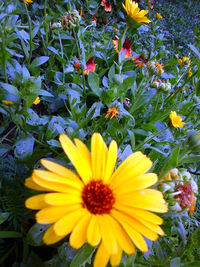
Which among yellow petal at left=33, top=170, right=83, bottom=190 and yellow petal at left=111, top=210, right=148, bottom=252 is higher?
yellow petal at left=33, top=170, right=83, bottom=190

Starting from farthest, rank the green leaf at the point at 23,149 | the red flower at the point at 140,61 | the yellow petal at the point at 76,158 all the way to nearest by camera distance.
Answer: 1. the red flower at the point at 140,61
2. the green leaf at the point at 23,149
3. the yellow petal at the point at 76,158

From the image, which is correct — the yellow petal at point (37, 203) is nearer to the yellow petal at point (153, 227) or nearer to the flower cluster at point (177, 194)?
the yellow petal at point (153, 227)

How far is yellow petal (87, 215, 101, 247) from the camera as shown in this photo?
0.47 metres

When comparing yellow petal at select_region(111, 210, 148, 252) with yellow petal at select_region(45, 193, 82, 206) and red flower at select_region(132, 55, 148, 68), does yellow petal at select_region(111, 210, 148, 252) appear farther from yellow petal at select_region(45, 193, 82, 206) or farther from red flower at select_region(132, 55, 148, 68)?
red flower at select_region(132, 55, 148, 68)

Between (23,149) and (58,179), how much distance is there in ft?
1.42

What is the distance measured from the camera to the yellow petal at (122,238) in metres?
0.50

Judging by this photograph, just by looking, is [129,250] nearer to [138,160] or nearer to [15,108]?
[138,160]

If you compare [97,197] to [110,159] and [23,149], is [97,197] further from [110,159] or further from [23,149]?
[23,149]

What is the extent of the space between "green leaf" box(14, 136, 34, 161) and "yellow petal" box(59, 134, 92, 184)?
37 cm

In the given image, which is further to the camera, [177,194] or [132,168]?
[177,194]

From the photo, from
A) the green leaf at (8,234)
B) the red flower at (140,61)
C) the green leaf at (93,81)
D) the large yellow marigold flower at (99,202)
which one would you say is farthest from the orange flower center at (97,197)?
the red flower at (140,61)

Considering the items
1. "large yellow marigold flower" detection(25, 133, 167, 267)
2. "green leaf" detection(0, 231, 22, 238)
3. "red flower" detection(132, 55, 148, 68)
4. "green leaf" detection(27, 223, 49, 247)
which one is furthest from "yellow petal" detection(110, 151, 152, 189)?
"red flower" detection(132, 55, 148, 68)

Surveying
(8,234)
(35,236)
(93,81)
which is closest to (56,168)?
(35,236)

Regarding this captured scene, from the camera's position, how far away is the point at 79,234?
19.4 inches
